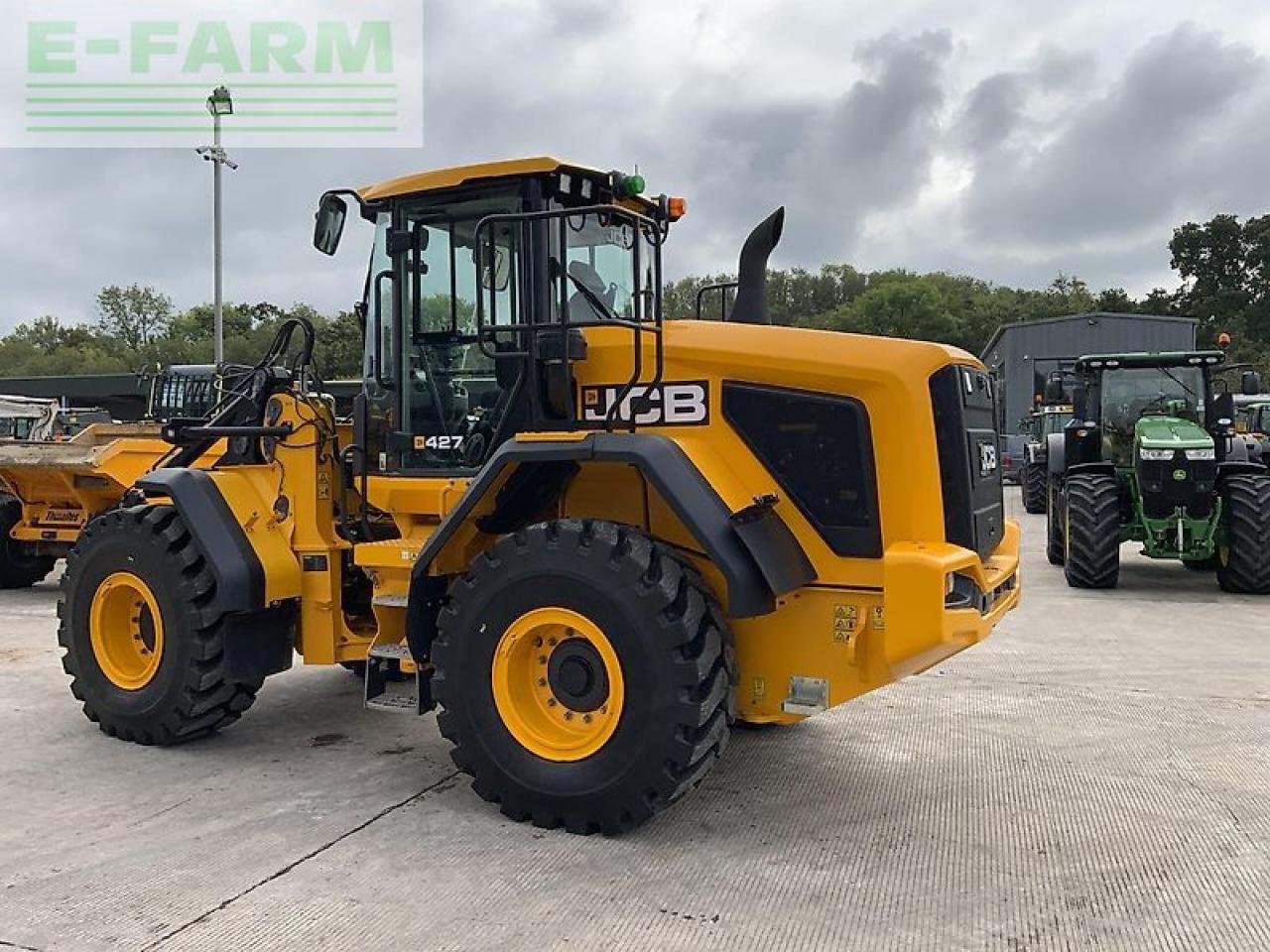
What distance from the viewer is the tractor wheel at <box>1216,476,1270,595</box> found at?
1012 centimetres

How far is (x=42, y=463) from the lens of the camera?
10.2 m

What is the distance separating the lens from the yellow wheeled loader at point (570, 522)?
3.99 metres

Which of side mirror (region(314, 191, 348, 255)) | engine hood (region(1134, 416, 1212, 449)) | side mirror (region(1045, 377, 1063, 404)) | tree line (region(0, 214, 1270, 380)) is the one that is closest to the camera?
side mirror (region(314, 191, 348, 255))

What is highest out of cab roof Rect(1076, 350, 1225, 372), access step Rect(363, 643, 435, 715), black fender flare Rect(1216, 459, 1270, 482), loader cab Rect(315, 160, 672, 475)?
cab roof Rect(1076, 350, 1225, 372)

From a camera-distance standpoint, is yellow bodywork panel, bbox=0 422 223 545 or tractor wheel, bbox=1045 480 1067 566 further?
tractor wheel, bbox=1045 480 1067 566

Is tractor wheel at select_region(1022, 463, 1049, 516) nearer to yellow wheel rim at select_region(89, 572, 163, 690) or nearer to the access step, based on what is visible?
the access step

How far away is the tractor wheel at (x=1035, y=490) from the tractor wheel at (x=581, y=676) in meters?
17.9

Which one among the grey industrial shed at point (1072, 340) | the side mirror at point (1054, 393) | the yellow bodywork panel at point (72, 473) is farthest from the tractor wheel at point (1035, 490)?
the yellow bodywork panel at point (72, 473)

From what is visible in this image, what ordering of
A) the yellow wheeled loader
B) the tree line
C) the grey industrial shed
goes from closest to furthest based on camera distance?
the yellow wheeled loader, the grey industrial shed, the tree line

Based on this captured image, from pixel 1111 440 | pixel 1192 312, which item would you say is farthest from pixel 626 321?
pixel 1192 312

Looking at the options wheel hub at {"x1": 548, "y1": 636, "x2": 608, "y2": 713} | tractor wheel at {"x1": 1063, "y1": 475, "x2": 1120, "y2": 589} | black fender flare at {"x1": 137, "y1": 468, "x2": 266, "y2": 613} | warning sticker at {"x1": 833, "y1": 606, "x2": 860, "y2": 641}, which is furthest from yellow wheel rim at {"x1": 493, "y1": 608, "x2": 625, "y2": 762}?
tractor wheel at {"x1": 1063, "y1": 475, "x2": 1120, "y2": 589}

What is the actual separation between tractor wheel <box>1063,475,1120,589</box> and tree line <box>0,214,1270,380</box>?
27.6 meters

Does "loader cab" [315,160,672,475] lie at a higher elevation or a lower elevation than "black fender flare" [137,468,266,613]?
higher

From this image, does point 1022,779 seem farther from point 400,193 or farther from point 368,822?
point 400,193
